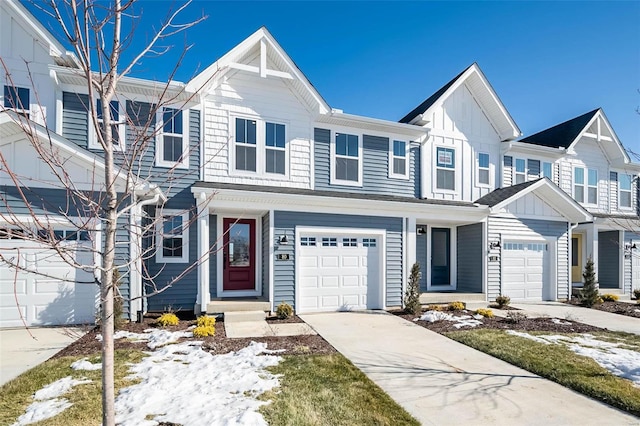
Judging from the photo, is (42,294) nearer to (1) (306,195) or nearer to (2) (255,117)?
(1) (306,195)

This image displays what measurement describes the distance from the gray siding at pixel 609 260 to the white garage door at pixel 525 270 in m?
5.10

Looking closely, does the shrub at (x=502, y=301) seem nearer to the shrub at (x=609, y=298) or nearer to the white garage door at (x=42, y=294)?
the shrub at (x=609, y=298)

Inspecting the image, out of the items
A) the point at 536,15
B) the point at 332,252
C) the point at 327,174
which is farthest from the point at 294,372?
the point at 536,15

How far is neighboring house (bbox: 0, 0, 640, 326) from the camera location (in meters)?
8.98

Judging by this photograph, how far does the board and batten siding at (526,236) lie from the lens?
1219 centimetres

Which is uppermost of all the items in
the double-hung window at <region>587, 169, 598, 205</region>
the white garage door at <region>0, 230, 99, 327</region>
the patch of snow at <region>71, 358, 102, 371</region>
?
the double-hung window at <region>587, 169, 598, 205</region>

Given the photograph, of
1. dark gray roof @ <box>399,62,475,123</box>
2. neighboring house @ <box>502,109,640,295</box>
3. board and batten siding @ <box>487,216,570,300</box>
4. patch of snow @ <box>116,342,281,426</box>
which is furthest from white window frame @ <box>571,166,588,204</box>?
patch of snow @ <box>116,342,281,426</box>

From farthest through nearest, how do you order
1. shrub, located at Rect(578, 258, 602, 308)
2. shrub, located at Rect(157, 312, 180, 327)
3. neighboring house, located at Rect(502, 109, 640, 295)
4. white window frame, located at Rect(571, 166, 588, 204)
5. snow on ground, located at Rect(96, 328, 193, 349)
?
1. white window frame, located at Rect(571, 166, 588, 204)
2. neighboring house, located at Rect(502, 109, 640, 295)
3. shrub, located at Rect(578, 258, 602, 308)
4. shrub, located at Rect(157, 312, 180, 327)
5. snow on ground, located at Rect(96, 328, 193, 349)

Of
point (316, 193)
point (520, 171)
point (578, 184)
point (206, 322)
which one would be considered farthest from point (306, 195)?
point (578, 184)

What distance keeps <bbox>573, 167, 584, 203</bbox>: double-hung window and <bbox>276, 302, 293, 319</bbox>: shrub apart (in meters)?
14.2

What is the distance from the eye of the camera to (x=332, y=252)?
1044cm

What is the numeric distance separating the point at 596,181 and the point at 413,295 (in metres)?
12.4

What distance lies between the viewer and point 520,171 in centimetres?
1438

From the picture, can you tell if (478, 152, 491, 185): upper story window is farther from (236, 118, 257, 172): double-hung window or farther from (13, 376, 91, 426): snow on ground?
(13, 376, 91, 426): snow on ground
